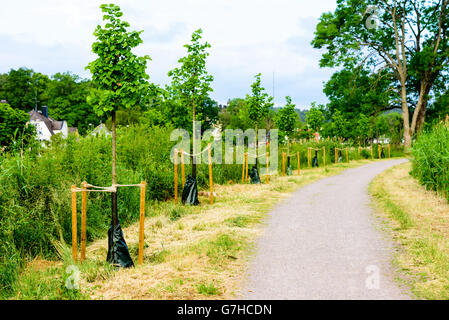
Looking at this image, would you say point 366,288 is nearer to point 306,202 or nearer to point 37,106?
point 306,202

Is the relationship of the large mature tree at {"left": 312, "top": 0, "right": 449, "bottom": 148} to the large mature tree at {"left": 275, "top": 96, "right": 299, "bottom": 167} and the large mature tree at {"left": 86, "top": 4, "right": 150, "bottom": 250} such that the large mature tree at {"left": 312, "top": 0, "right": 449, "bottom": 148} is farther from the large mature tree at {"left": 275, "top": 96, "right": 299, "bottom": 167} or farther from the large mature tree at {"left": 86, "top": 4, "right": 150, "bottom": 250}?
the large mature tree at {"left": 86, "top": 4, "right": 150, "bottom": 250}

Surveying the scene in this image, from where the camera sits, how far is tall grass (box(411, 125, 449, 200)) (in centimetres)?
1169

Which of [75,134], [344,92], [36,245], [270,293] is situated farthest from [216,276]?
[344,92]

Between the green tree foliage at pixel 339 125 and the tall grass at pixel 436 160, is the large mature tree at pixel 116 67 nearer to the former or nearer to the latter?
the tall grass at pixel 436 160

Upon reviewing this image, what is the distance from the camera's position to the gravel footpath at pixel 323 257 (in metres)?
5.06

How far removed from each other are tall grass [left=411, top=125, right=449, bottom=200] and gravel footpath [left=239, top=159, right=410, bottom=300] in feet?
8.53

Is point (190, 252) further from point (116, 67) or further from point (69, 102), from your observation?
point (69, 102)

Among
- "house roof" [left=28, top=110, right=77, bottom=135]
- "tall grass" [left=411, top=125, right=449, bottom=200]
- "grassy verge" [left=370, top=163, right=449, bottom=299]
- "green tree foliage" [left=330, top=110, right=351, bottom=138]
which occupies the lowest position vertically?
"grassy verge" [left=370, top=163, right=449, bottom=299]

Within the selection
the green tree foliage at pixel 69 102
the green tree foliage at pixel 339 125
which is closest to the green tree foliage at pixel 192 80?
the green tree foliage at pixel 339 125

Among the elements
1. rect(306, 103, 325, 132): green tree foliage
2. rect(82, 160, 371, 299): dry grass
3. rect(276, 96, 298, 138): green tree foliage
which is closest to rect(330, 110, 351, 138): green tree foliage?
rect(306, 103, 325, 132): green tree foliage

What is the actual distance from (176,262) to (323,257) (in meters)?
2.41

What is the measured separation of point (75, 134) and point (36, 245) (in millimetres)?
3906

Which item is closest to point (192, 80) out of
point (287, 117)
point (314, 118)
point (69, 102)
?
point (287, 117)

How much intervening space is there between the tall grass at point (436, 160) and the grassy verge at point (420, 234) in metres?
0.34
